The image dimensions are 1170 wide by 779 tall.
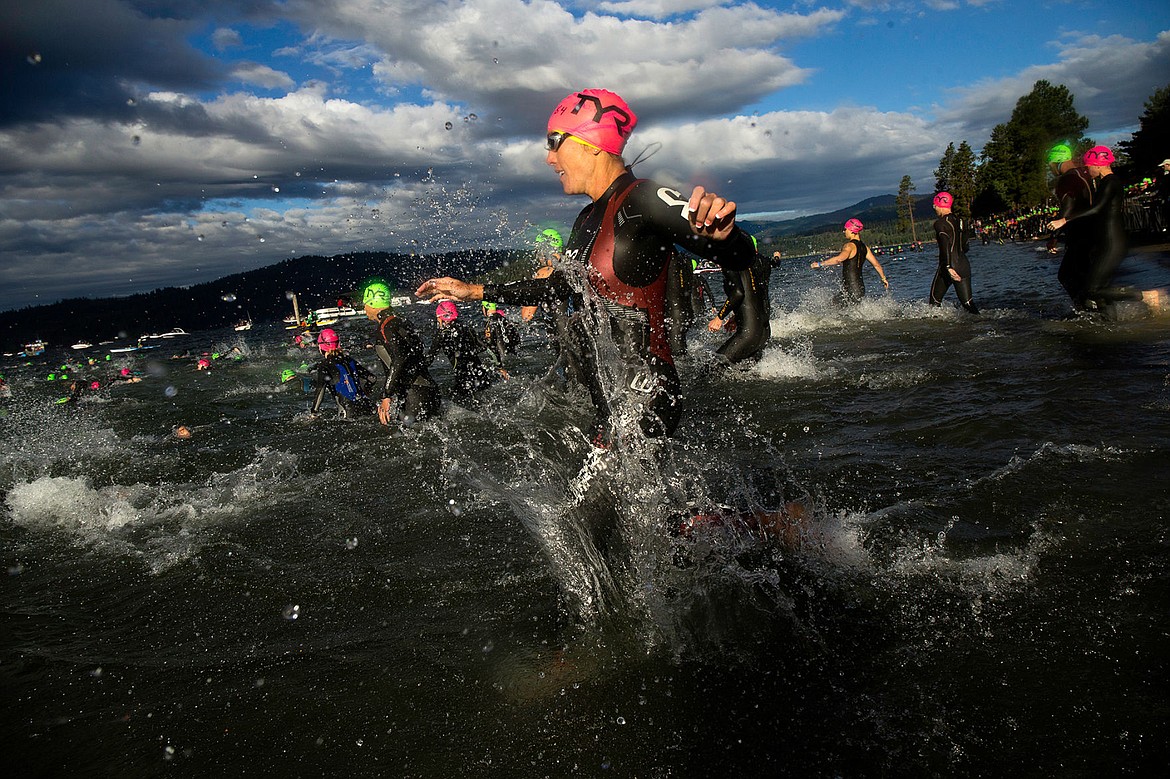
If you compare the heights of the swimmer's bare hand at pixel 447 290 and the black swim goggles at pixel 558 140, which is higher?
the black swim goggles at pixel 558 140

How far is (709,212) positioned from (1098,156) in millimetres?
8786

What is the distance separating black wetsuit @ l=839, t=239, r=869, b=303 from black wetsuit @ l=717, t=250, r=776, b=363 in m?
7.15

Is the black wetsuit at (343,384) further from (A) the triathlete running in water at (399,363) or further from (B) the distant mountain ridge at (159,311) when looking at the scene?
(B) the distant mountain ridge at (159,311)

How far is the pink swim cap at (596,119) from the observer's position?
9.17 ft

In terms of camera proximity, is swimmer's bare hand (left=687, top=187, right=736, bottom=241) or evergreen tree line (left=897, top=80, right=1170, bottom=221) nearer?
swimmer's bare hand (left=687, top=187, right=736, bottom=241)

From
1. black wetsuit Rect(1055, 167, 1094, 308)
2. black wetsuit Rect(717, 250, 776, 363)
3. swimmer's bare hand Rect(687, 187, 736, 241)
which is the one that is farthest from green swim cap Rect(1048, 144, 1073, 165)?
swimmer's bare hand Rect(687, 187, 736, 241)

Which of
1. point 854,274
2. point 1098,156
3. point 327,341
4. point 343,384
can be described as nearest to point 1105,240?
point 1098,156

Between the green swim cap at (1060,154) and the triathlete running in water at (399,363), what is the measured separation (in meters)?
9.31

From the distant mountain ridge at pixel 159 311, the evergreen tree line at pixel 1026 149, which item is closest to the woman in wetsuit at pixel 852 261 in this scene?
the evergreen tree line at pixel 1026 149

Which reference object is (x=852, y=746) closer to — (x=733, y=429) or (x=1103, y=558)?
(x=1103, y=558)

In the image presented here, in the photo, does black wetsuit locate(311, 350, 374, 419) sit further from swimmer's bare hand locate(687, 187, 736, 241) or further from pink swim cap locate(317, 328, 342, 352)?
swimmer's bare hand locate(687, 187, 736, 241)

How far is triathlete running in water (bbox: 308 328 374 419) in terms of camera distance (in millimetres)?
9508

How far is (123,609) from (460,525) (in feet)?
7.02

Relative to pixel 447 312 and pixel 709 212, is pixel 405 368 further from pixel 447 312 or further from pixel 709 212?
pixel 709 212
